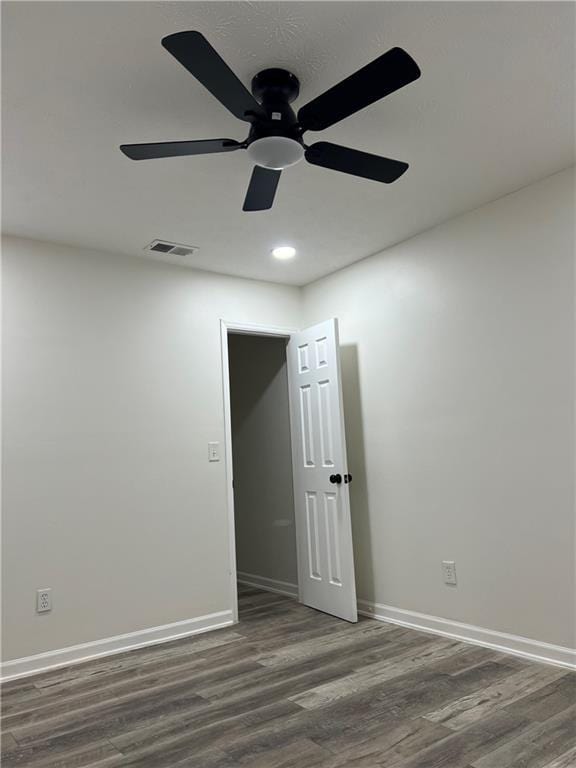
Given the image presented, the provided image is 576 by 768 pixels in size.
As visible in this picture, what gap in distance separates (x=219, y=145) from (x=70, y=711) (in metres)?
2.55

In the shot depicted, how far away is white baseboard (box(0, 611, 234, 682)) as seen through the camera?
118 inches

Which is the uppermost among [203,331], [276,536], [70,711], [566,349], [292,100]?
[292,100]

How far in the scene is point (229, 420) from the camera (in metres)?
3.97

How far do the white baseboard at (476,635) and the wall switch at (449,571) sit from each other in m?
0.24

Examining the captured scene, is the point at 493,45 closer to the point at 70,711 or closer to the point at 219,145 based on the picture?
the point at 219,145

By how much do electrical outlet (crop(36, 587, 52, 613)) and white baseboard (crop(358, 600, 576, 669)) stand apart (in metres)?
2.05

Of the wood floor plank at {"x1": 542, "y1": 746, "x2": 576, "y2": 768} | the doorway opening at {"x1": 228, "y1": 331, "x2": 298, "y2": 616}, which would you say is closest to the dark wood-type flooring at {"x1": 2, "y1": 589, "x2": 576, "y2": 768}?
the wood floor plank at {"x1": 542, "y1": 746, "x2": 576, "y2": 768}

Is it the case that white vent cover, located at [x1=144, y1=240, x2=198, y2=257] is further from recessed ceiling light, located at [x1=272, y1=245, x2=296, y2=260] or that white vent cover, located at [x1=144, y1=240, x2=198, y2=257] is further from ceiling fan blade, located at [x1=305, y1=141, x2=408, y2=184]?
ceiling fan blade, located at [x1=305, y1=141, x2=408, y2=184]

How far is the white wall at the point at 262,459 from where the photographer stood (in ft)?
15.2

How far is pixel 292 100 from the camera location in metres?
2.06

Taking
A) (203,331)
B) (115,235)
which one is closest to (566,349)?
(203,331)

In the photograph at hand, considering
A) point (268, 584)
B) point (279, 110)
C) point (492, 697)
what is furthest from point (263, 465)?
point (279, 110)

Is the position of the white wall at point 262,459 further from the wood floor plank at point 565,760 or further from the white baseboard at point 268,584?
the wood floor plank at point 565,760

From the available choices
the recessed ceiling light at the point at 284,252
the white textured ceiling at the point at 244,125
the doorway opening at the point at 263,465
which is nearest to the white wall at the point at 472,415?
the white textured ceiling at the point at 244,125
